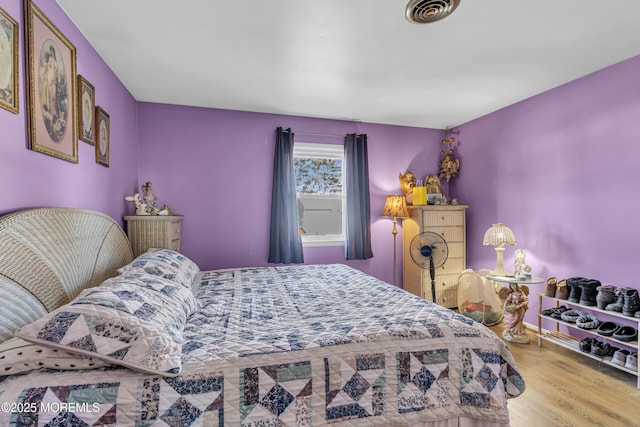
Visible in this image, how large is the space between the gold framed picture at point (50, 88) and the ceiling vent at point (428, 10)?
77.6 inches

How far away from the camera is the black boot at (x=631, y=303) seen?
2.23 m

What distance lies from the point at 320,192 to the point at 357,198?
19.2 inches

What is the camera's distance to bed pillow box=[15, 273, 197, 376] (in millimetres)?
1053

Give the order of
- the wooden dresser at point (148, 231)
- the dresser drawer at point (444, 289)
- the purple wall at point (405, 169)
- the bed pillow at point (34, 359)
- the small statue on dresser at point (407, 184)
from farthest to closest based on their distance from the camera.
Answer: the small statue on dresser at point (407, 184) → the dresser drawer at point (444, 289) → the wooden dresser at point (148, 231) → the purple wall at point (405, 169) → the bed pillow at point (34, 359)

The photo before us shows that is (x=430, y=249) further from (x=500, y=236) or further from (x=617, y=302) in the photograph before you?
(x=617, y=302)

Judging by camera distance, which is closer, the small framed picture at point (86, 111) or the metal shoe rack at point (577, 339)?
the small framed picture at point (86, 111)

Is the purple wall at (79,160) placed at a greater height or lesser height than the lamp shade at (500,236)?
greater

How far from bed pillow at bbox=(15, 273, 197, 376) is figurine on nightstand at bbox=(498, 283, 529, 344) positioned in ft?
9.83

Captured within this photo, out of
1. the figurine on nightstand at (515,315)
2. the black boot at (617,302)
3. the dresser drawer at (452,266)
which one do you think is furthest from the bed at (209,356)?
the dresser drawer at (452,266)

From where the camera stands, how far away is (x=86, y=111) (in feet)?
7.03

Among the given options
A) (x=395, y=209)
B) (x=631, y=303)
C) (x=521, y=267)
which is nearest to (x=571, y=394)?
(x=631, y=303)

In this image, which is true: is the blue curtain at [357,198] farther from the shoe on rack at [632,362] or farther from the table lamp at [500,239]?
the shoe on rack at [632,362]

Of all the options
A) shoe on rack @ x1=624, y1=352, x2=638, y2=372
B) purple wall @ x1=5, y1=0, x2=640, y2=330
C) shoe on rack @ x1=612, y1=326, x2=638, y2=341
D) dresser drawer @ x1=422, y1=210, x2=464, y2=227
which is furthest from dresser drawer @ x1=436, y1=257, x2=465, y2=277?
shoe on rack @ x1=624, y1=352, x2=638, y2=372

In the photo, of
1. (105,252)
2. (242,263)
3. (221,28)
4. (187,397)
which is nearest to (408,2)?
(221,28)
